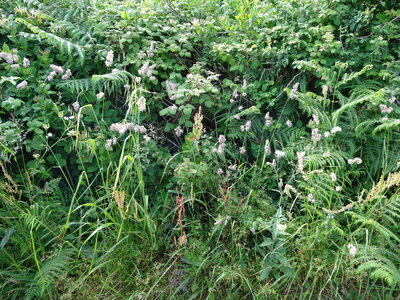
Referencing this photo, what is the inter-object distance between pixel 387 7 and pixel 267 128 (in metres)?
1.46

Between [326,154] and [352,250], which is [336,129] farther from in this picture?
[352,250]

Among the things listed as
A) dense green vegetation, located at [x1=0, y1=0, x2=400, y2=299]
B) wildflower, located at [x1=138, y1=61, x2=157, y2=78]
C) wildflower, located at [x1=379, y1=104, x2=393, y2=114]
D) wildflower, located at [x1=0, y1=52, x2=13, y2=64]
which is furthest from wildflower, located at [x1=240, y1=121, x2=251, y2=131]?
wildflower, located at [x1=0, y1=52, x2=13, y2=64]

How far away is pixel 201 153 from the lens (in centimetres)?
304

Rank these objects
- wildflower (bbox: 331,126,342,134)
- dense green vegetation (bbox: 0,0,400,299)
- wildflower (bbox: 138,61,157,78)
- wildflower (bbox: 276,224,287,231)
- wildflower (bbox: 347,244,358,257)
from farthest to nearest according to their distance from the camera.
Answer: wildflower (bbox: 138,61,157,78), wildflower (bbox: 331,126,342,134), dense green vegetation (bbox: 0,0,400,299), wildflower (bbox: 276,224,287,231), wildflower (bbox: 347,244,358,257)

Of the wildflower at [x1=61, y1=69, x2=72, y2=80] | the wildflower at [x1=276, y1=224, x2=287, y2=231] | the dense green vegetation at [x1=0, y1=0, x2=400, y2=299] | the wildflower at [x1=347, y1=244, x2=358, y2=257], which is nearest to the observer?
the wildflower at [x1=347, y1=244, x2=358, y2=257]

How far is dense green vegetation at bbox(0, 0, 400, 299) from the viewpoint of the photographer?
8.36ft

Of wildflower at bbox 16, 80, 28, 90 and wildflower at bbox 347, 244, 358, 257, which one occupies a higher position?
wildflower at bbox 16, 80, 28, 90

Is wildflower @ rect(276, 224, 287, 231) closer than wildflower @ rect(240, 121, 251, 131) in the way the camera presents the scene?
Yes

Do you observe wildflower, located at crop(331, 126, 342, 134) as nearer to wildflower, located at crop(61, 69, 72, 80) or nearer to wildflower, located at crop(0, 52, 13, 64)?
wildflower, located at crop(61, 69, 72, 80)

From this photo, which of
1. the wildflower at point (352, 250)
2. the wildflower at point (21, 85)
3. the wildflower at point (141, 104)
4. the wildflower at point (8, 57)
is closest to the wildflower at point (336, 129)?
the wildflower at point (352, 250)

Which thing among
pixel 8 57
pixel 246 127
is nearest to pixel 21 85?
pixel 8 57

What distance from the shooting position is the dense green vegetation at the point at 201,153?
2.55m

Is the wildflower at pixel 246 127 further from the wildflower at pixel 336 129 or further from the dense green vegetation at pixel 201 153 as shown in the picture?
the wildflower at pixel 336 129

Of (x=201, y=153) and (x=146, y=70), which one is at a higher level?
(x=146, y=70)
